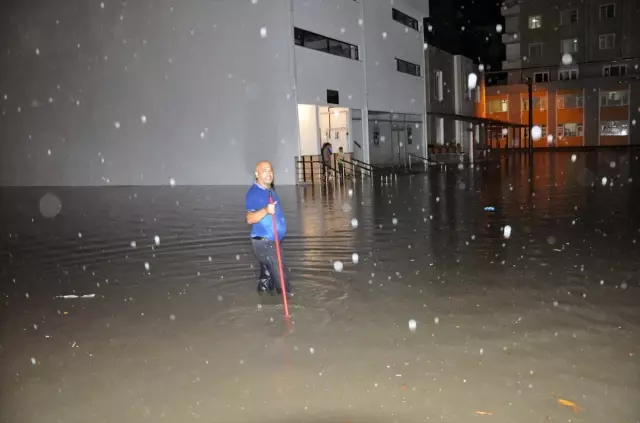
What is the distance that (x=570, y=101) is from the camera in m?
57.6

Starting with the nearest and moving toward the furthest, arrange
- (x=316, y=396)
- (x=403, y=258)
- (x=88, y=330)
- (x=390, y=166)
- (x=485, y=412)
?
(x=485, y=412)
(x=316, y=396)
(x=88, y=330)
(x=403, y=258)
(x=390, y=166)

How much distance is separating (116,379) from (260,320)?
155cm

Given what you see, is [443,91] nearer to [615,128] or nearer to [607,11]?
[615,128]

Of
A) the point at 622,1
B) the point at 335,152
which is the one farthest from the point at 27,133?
the point at 622,1

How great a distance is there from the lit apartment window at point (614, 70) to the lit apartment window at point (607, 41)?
191 cm

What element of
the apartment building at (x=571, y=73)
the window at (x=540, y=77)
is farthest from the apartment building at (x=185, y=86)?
the window at (x=540, y=77)

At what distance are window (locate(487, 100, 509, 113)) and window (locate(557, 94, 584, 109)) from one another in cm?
531

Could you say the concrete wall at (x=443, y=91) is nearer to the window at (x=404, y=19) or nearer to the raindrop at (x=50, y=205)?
the window at (x=404, y=19)

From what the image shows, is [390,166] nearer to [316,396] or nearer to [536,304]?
[536,304]

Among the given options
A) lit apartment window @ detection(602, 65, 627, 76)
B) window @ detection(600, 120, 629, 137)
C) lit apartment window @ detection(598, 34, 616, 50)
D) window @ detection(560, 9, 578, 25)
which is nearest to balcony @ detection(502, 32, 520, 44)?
window @ detection(560, 9, 578, 25)

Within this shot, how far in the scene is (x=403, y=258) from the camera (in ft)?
26.2

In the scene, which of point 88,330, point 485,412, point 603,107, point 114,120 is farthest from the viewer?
point 603,107

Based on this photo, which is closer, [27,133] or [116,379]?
[116,379]

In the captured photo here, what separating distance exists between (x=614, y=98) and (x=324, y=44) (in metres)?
40.5
